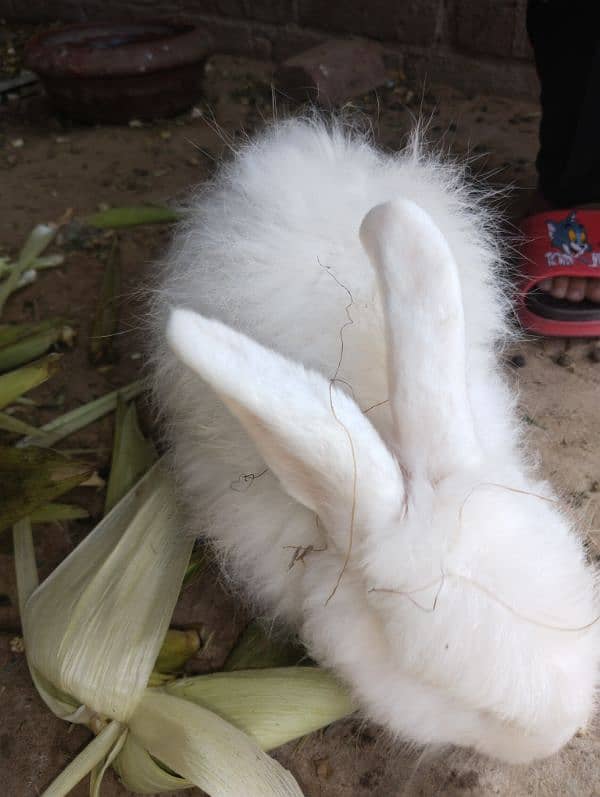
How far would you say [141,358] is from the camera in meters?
2.07

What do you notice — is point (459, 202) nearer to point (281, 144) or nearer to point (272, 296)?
point (281, 144)

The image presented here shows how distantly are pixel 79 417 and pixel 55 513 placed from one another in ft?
1.22

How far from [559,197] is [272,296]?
1.54m

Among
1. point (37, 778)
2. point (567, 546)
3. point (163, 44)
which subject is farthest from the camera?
point (163, 44)

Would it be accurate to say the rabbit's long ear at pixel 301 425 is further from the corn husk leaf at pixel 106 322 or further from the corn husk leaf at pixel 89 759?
the corn husk leaf at pixel 106 322

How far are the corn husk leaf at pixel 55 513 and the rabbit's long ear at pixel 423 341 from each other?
2.72 feet

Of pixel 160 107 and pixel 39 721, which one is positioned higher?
pixel 160 107

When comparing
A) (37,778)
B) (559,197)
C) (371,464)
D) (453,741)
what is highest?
(371,464)

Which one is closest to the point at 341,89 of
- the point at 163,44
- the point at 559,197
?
the point at 163,44

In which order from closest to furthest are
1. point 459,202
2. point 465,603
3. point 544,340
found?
1. point 465,603
2. point 459,202
3. point 544,340

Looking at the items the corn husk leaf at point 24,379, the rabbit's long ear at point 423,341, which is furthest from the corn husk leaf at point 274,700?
the corn husk leaf at point 24,379

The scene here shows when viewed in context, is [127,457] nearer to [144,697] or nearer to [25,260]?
[144,697]

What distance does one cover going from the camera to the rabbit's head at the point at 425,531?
930 millimetres

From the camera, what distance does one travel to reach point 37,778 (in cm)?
127
